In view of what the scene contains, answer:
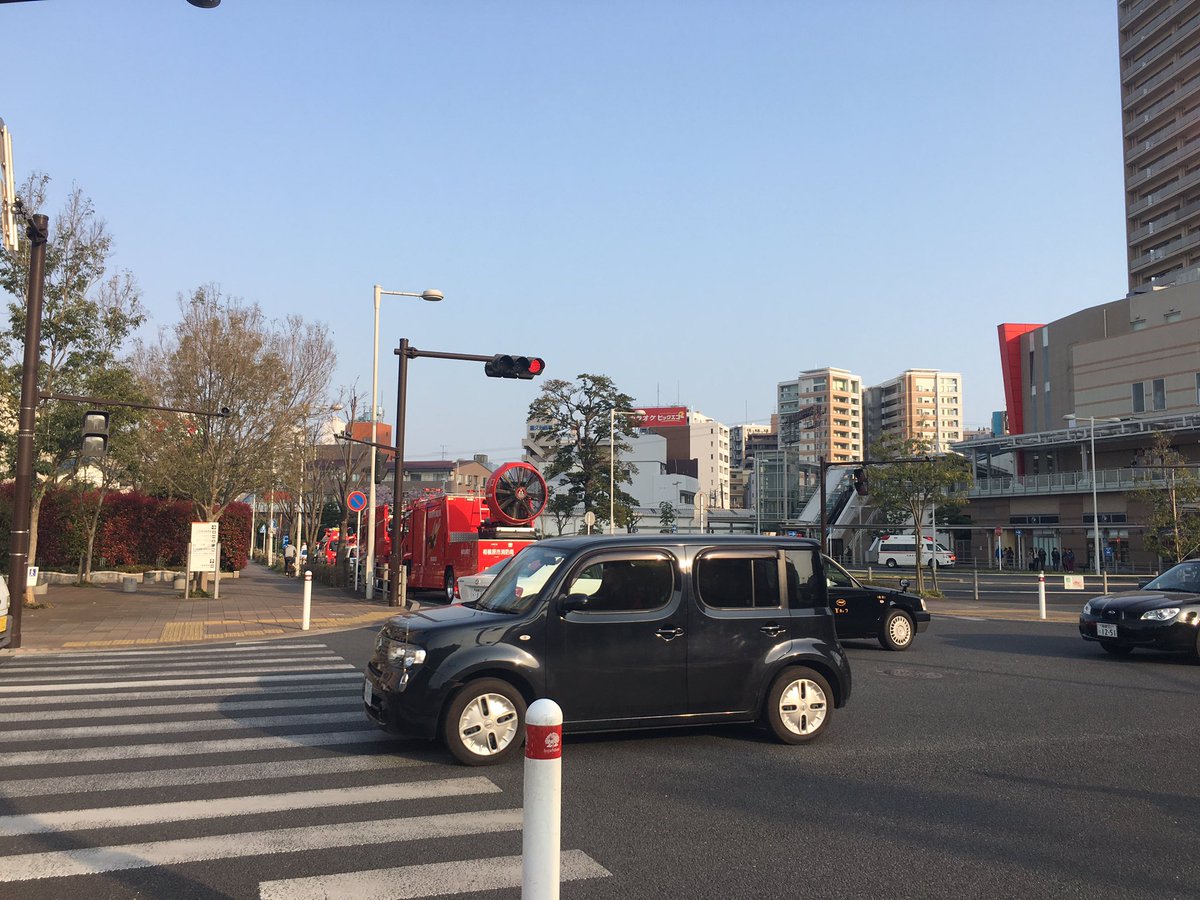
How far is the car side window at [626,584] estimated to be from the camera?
7.22 meters

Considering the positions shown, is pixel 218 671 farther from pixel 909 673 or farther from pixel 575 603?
pixel 909 673

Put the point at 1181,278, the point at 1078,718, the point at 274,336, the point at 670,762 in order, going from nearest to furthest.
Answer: the point at 670,762 < the point at 1078,718 < the point at 274,336 < the point at 1181,278

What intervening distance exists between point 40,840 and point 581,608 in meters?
3.77

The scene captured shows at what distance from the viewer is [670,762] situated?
702 cm

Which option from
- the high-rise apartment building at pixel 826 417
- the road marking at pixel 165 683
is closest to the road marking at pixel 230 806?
the road marking at pixel 165 683

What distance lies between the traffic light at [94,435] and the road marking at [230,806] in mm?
11259

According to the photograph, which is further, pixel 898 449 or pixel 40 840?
pixel 898 449

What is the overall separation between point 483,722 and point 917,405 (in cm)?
14889

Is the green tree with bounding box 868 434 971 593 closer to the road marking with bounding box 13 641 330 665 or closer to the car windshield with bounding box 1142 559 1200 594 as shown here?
the car windshield with bounding box 1142 559 1200 594

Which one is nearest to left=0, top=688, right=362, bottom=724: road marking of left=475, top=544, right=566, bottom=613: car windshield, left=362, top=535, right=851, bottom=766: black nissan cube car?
left=362, top=535, right=851, bottom=766: black nissan cube car

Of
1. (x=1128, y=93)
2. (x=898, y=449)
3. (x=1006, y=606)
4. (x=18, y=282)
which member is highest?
(x=1128, y=93)

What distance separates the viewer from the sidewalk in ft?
53.5

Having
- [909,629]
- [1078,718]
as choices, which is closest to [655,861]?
Result: [1078,718]

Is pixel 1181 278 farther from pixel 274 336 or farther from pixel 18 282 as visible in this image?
pixel 18 282
